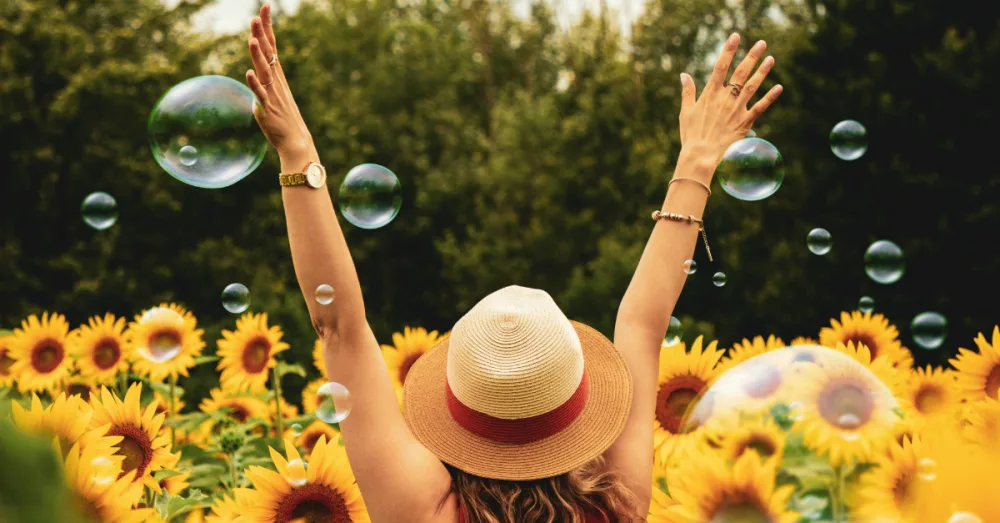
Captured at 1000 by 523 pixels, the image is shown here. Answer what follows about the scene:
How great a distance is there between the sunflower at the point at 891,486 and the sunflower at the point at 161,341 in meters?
3.01

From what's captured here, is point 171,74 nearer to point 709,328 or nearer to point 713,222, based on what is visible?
point 713,222

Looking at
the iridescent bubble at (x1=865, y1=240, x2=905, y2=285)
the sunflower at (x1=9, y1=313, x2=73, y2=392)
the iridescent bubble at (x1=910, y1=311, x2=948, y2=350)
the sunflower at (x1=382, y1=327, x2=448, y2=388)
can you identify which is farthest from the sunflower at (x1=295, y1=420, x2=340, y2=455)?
the iridescent bubble at (x1=865, y1=240, x2=905, y2=285)

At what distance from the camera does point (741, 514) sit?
4.58ft

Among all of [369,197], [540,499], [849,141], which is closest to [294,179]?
[540,499]


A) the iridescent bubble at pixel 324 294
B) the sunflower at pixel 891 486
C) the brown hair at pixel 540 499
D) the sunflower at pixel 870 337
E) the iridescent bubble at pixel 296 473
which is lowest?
the iridescent bubble at pixel 296 473

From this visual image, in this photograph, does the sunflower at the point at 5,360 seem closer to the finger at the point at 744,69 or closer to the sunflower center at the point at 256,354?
the sunflower center at the point at 256,354

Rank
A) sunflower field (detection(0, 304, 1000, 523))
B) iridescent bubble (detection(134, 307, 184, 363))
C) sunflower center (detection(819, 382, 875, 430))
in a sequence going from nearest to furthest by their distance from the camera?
sunflower field (detection(0, 304, 1000, 523))
sunflower center (detection(819, 382, 875, 430))
iridescent bubble (detection(134, 307, 184, 363))

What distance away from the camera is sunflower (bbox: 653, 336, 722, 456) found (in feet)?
10.4

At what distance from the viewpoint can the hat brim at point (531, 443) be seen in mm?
1847

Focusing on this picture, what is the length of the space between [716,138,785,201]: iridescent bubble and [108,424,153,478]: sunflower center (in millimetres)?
2399

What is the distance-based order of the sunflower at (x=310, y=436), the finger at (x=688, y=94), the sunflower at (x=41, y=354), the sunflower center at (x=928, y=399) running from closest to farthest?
the finger at (x=688, y=94)
the sunflower center at (x=928, y=399)
the sunflower at (x=310, y=436)
the sunflower at (x=41, y=354)

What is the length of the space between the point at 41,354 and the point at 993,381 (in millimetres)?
3960

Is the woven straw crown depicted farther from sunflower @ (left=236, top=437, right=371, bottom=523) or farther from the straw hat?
sunflower @ (left=236, top=437, right=371, bottom=523)

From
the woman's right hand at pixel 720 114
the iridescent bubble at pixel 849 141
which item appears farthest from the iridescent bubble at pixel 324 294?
the iridescent bubble at pixel 849 141
